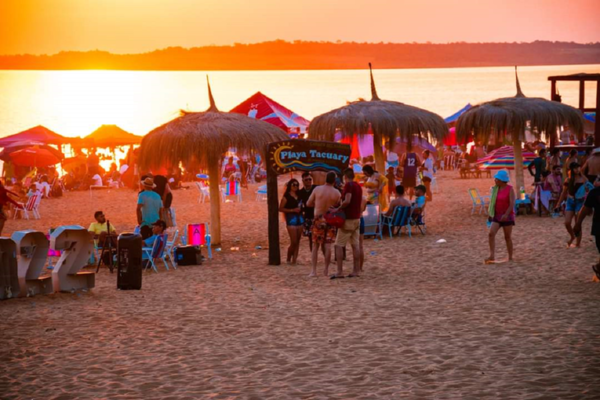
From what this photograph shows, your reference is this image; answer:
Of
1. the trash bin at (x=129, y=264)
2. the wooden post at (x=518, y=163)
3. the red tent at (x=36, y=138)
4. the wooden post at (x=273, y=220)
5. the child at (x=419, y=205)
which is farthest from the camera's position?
the red tent at (x=36, y=138)

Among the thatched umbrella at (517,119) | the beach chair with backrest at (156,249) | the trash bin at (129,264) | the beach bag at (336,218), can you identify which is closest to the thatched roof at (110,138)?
the thatched umbrella at (517,119)

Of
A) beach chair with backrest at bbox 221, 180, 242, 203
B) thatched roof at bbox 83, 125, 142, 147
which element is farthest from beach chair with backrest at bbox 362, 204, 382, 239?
thatched roof at bbox 83, 125, 142, 147

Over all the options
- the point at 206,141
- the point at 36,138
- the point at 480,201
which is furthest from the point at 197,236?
the point at 36,138

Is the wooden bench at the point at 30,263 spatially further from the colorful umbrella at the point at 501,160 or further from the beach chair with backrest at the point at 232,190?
the beach chair with backrest at the point at 232,190

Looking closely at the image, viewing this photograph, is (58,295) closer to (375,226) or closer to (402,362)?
(402,362)

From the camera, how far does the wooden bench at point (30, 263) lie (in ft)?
34.1

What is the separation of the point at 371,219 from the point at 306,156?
7.82 feet

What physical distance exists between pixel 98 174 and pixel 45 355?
69.4 feet

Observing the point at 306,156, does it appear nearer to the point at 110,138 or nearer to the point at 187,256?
the point at 187,256

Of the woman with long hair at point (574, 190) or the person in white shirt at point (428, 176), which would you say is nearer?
the woman with long hair at point (574, 190)

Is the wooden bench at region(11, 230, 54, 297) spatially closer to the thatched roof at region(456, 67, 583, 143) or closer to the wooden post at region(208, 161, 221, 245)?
the wooden post at region(208, 161, 221, 245)

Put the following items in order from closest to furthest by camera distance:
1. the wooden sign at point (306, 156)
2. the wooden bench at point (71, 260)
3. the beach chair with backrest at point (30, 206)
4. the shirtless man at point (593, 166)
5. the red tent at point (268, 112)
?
the wooden bench at point (71, 260), the wooden sign at point (306, 156), the shirtless man at point (593, 166), the beach chair with backrest at point (30, 206), the red tent at point (268, 112)

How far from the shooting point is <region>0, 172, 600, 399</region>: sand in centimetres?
661

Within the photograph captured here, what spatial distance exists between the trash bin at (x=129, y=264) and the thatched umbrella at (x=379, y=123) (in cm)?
717
